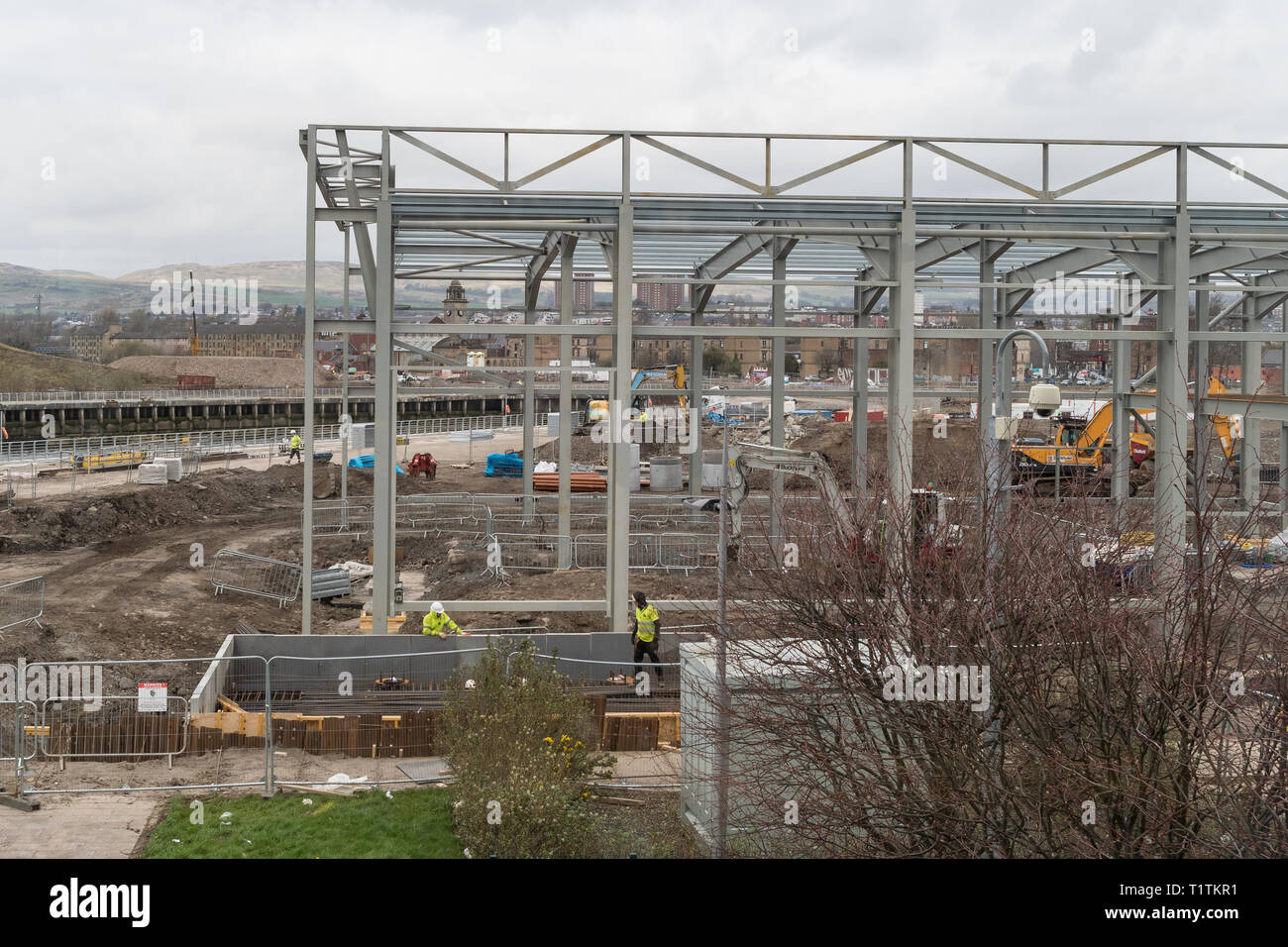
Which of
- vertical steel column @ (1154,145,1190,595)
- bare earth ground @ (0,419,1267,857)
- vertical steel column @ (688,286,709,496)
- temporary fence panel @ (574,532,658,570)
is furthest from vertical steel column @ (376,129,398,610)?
vertical steel column @ (1154,145,1190,595)

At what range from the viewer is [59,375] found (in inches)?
4670

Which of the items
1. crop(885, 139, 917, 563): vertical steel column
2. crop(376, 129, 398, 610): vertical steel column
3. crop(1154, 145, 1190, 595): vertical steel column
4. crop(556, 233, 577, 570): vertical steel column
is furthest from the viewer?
crop(556, 233, 577, 570): vertical steel column

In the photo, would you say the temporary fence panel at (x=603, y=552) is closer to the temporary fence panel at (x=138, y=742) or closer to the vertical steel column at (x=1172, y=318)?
the vertical steel column at (x=1172, y=318)

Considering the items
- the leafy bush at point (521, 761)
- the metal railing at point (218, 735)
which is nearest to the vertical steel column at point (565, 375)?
the metal railing at point (218, 735)

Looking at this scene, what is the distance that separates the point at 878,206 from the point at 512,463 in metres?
35.4

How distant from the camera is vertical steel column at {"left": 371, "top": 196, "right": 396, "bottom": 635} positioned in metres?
19.2

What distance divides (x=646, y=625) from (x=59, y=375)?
117 metres

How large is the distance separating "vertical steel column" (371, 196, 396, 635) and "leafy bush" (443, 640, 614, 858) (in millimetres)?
4929

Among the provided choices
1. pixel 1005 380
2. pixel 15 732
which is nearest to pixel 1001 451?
pixel 1005 380

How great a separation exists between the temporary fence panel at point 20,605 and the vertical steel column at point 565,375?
33.6 feet

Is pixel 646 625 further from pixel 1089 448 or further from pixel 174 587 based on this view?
pixel 1089 448

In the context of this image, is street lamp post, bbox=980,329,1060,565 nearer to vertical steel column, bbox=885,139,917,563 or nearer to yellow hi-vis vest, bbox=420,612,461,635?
vertical steel column, bbox=885,139,917,563

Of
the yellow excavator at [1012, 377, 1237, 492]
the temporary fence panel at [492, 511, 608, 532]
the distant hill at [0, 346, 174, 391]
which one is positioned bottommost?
the temporary fence panel at [492, 511, 608, 532]
